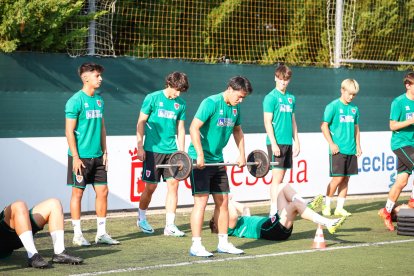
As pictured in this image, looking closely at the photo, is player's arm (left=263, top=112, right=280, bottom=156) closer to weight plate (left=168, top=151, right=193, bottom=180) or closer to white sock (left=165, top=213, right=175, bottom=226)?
white sock (left=165, top=213, right=175, bottom=226)

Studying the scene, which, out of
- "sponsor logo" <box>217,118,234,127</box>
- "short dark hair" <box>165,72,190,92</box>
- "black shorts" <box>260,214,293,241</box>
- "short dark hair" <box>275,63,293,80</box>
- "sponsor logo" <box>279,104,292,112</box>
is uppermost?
"short dark hair" <box>275,63,293,80</box>

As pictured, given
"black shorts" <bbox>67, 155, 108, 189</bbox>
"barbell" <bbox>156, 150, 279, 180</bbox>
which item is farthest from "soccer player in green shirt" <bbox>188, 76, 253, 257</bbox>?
"black shorts" <bbox>67, 155, 108, 189</bbox>

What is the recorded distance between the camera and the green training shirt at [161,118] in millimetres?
11172

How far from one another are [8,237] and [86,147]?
186 centimetres

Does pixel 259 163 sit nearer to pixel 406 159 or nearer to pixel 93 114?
pixel 93 114

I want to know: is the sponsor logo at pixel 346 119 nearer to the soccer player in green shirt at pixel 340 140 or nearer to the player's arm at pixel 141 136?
the soccer player in green shirt at pixel 340 140

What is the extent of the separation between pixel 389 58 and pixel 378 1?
117cm

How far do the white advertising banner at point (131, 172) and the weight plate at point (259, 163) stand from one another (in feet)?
11.2

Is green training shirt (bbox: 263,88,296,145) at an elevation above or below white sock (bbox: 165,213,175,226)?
above

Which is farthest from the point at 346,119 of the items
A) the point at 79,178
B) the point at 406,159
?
the point at 79,178

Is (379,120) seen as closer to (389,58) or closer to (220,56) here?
(389,58)

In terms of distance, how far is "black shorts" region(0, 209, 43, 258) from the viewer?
852 centimetres

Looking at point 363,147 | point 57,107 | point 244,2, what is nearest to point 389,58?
point 363,147

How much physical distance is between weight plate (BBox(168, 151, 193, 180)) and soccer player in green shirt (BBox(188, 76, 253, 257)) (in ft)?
0.38
